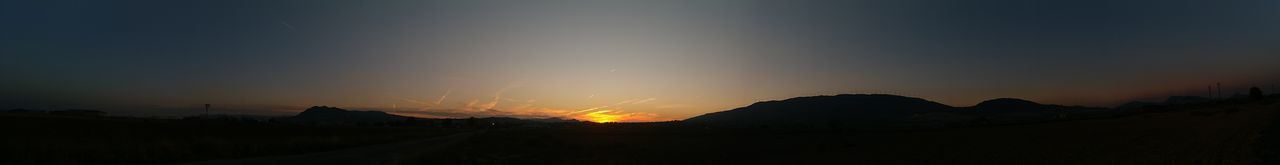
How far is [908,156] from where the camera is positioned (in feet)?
107

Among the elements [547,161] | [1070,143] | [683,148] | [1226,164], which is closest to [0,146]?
[547,161]

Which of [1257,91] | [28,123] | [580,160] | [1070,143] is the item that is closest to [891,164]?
[1070,143]

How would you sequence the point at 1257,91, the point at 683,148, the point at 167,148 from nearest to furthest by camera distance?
the point at 167,148
the point at 683,148
the point at 1257,91

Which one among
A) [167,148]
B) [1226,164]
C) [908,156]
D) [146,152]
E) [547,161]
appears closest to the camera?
[1226,164]

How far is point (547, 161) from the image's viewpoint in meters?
36.5

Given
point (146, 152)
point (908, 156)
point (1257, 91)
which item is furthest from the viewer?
point (1257, 91)

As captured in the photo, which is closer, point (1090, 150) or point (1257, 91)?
point (1090, 150)

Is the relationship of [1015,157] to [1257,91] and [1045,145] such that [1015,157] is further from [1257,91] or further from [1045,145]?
[1257,91]

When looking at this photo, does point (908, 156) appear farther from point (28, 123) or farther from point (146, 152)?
point (28, 123)

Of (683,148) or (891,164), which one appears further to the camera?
(683,148)

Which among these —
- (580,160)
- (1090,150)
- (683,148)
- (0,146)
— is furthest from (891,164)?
(0,146)

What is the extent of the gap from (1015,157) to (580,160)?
19.2m

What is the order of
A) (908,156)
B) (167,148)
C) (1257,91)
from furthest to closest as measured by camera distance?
(1257,91) → (908,156) → (167,148)

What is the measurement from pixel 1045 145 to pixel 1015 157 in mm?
5688
